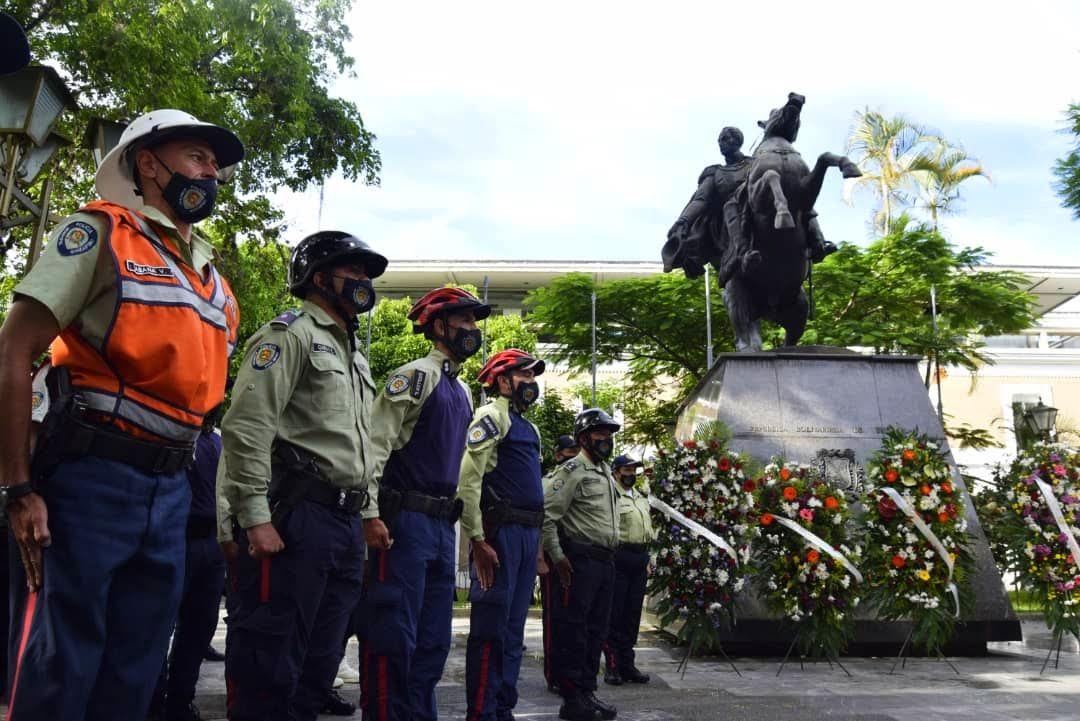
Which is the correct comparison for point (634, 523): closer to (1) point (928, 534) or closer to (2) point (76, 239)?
(1) point (928, 534)

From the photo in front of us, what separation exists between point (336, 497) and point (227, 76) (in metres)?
11.2

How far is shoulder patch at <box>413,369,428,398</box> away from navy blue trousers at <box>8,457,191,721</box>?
1909mm

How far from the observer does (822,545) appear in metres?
7.56

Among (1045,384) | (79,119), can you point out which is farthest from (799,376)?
(1045,384)

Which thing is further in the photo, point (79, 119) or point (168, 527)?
point (79, 119)

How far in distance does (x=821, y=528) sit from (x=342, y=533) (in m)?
5.15

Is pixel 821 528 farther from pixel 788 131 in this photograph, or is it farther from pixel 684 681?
pixel 788 131

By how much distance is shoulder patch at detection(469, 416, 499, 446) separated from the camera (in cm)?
530

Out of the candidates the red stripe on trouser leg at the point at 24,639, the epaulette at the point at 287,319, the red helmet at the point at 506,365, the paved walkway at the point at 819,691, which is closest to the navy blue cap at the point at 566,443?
the paved walkway at the point at 819,691

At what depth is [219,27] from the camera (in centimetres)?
1289

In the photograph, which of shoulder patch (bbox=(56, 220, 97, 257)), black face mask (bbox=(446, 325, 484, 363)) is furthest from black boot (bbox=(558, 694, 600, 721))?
shoulder patch (bbox=(56, 220, 97, 257))

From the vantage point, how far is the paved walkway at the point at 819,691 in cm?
571

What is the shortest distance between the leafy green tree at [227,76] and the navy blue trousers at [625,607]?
22.9ft

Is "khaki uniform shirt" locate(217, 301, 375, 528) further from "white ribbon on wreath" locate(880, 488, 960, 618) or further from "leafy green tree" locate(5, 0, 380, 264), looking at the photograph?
"leafy green tree" locate(5, 0, 380, 264)
